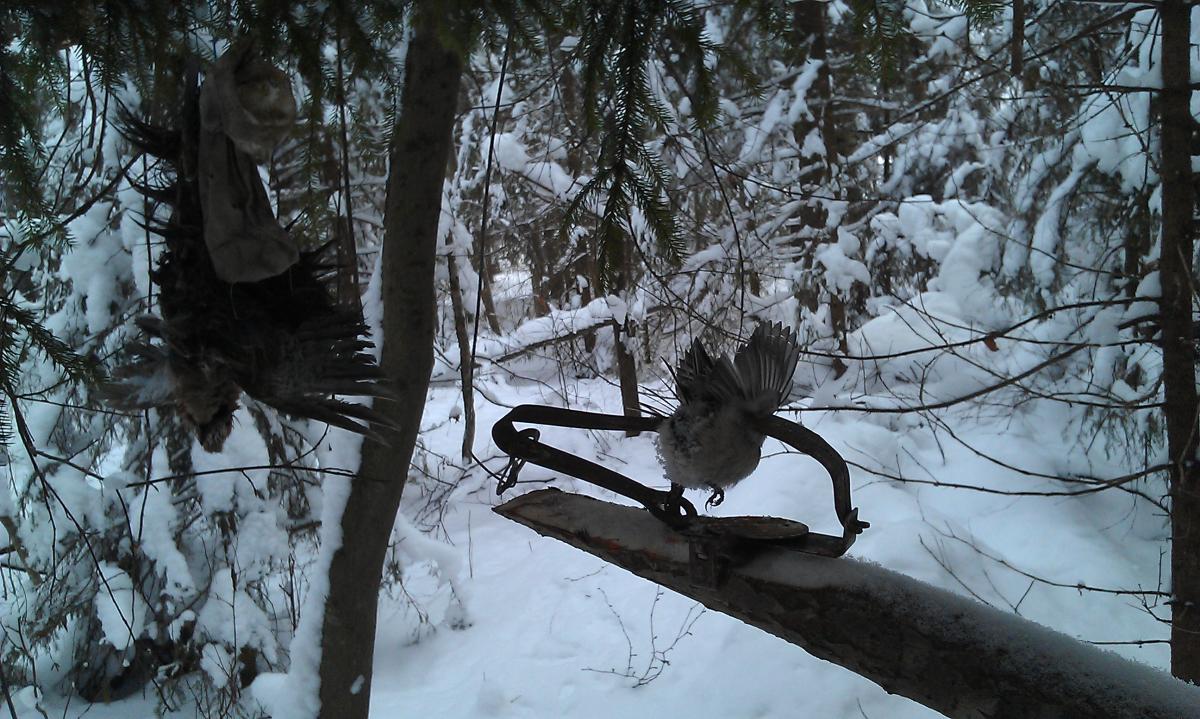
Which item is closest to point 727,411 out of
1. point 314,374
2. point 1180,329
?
point 314,374

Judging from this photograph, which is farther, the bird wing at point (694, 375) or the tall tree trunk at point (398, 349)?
the tall tree trunk at point (398, 349)

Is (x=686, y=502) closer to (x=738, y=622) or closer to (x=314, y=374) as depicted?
(x=314, y=374)

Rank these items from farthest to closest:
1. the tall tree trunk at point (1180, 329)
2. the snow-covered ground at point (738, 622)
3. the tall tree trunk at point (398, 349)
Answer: the snow-covered ground at point (738, 622)
the tall tree trunk at point (1180, 329)
the tall tree trunk at point (398, 349)

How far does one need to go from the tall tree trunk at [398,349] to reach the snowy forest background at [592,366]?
7 cm

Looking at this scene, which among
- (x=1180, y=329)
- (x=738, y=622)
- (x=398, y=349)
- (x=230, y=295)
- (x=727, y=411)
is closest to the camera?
(x=230, y=295)

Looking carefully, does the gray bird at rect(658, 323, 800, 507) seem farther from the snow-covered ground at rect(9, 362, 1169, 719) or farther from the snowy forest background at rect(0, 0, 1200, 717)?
the snow-covered ground at rect(9, 362, 1169, 719)

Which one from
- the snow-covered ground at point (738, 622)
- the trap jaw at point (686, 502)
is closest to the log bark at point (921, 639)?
the trap jaw at point (686, 502)

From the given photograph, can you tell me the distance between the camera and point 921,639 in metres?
0.84

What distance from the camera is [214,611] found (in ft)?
11.0

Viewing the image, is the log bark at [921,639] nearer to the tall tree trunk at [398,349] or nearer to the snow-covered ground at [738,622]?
the tall tree trunk at [398,349]

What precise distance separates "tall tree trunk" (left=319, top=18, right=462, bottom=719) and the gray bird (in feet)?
2.37

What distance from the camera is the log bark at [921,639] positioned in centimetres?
75

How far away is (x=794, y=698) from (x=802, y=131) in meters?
4.43

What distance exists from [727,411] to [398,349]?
98 centimetres
